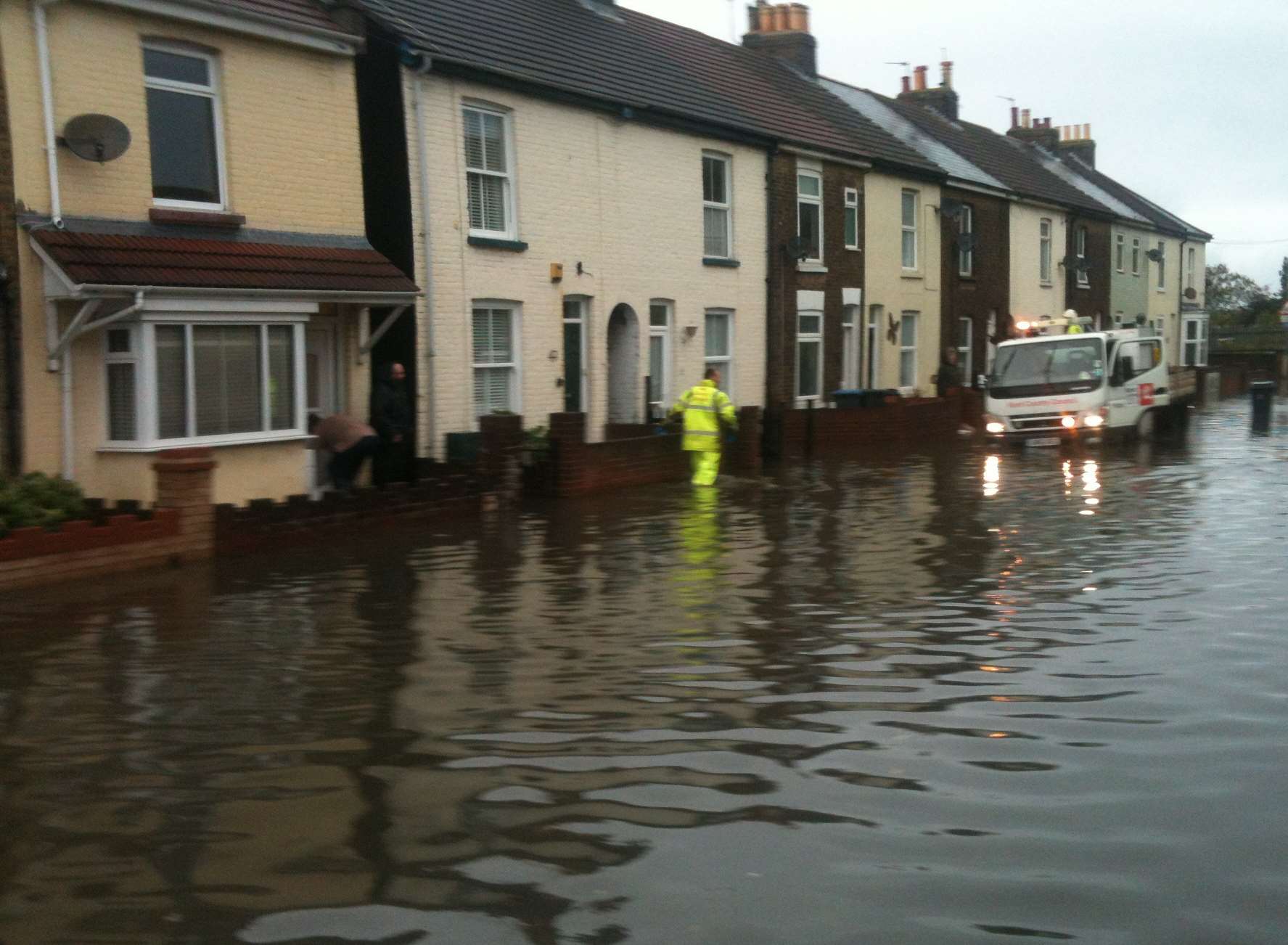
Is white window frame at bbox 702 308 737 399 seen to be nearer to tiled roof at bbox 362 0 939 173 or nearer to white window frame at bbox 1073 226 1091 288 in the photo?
tiled roof at bbox 362 0 939 173

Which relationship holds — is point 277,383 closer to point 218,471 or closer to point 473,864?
point 218,471

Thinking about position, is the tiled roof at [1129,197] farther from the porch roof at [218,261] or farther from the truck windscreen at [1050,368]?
the porch roof at [218,261]

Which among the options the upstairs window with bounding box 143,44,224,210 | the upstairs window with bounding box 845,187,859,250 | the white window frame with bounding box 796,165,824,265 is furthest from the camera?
the upstairs window with bounding box 845,187,859,250

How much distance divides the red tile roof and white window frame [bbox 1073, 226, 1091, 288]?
103 ft

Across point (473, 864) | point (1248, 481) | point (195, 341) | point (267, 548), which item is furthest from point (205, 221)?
point (1248, 481)

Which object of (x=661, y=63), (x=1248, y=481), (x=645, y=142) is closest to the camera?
(x=1248, y=481)

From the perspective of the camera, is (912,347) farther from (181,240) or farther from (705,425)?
(181,240)

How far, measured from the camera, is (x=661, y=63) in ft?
82.8

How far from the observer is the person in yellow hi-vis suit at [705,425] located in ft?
62.8

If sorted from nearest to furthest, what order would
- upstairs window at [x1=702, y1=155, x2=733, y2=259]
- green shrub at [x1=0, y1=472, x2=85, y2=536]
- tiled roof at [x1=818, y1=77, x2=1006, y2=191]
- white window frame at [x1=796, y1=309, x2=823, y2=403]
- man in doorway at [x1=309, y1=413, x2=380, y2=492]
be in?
1. green shrub at [x1=0, y1=472, x2=85, y2=536]
2. man in doorway at [x1=309, y1=413, x2=380, y2=492]
3. upstairs window at [x1=702, y1=155, x2=733, y2=259]
4. white window frame at [x1=796, y1=309, x2=823, y2=403]
5. tiled roof at [x1=818, y1=77, x2=1006, y2=191]

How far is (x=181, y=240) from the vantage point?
14.9m

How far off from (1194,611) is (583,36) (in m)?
16.8

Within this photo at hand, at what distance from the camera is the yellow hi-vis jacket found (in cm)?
1916

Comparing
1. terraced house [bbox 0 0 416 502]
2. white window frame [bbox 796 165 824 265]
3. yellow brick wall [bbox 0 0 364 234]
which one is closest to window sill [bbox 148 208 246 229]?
terraced house [bbox 0 0 416 502]
